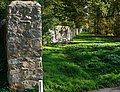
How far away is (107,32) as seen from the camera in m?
44.2

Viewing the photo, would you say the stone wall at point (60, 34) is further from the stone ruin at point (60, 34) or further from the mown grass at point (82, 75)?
the mown grass at point (82, 75)

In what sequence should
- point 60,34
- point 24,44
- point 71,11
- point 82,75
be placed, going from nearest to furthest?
point 24,44 < point 82,75 < point 60,34 < point 71,11

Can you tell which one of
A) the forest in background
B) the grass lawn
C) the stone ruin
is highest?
the forest in background

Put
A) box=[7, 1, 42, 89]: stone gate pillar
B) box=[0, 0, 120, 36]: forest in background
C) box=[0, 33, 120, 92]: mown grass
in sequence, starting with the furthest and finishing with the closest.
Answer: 1. box=[0, 0, 120, 36]: forest in background
2. box=[0, 33, 120, 92]: mown grass
3. box=[7, 1, 42, 89]: stone gate pillar

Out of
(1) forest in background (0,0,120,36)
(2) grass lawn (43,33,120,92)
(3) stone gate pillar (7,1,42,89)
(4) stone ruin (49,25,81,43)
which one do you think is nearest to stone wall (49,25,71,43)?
(4) stone ruin (49,25,81,43)

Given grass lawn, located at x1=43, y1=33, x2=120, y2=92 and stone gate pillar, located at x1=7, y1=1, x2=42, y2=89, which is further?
grass lawn, located at x1=43, y1=33, x2=120, y2=92

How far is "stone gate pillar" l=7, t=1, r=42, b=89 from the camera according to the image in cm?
797

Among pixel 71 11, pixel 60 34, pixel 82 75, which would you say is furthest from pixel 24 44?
pixel 71 11

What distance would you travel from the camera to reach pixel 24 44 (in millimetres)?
8055

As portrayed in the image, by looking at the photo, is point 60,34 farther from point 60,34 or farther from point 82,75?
point 82,75

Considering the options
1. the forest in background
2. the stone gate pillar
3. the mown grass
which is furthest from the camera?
the forest in background

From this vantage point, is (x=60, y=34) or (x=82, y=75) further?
(x=60, y=34)

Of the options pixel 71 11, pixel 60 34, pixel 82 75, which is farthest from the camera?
pixel 71 11

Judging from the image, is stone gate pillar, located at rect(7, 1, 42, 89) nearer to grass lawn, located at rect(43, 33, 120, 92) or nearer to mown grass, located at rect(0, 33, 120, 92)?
mown grass, located at rect(0, 33, 120, 92)
